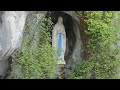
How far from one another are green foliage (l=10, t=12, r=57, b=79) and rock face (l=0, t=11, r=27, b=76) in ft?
0.96

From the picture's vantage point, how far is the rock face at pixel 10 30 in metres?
4.32

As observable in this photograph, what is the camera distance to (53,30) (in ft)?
19.2

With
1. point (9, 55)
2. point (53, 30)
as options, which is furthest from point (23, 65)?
point (53, 30)

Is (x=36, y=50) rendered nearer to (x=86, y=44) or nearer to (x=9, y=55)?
(x=9, y=55)

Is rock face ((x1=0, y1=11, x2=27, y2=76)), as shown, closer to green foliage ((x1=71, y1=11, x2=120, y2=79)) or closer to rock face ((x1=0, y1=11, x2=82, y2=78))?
rock face ((x1=0, y1=11, x2=82, y2=78))

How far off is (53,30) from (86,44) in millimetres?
630

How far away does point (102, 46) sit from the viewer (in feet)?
17.8

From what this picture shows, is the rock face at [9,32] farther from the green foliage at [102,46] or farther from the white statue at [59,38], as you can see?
the green foliage at [102,46]

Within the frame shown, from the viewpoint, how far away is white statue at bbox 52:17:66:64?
19.0ft

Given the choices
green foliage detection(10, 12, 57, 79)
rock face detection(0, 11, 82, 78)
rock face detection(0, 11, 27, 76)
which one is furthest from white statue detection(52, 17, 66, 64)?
rock face detection(0, 11, 27, 76)

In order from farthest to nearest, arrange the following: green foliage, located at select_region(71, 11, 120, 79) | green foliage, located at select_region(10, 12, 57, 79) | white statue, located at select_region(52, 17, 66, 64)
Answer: white statue, located at select_region(52, 17, 66, 64) < green foliage, located at select_region(71, 11, 120, 79) < green foliage, located at select_region(10, 12, 57, 79)

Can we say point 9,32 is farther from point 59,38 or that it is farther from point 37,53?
point 59,38

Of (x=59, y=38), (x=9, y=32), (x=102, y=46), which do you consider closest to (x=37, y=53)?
(x=9, y=32)

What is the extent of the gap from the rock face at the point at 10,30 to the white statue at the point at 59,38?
1214 mm
